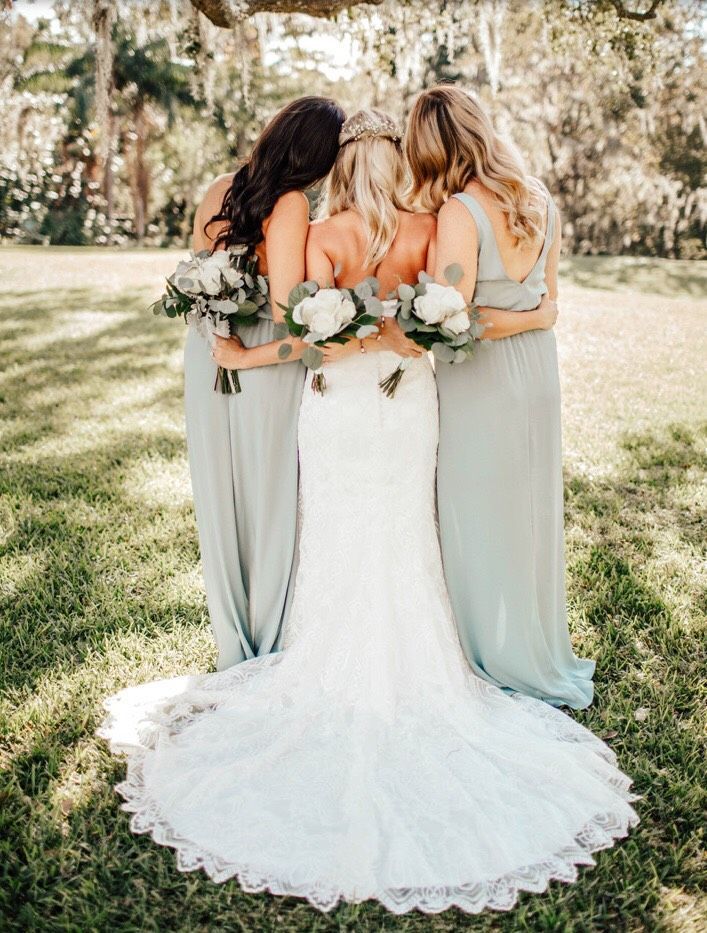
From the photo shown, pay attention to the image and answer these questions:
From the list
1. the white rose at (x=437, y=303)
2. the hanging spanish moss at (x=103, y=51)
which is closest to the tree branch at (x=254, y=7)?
the hanging spanish moss at (x=103, y=51)

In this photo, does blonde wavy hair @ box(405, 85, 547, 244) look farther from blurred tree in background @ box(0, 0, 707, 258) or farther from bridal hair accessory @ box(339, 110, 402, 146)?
blurred tree in background @ box(0, 0, 707, 258)

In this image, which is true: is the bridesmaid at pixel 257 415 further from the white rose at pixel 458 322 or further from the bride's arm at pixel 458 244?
the white rose at pixel 458 322

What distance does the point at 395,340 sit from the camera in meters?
3.07

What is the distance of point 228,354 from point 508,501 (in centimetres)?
132

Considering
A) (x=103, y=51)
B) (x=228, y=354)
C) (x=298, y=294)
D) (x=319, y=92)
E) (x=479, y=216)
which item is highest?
(x=319, y=92)

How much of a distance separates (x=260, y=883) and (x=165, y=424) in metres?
4.93

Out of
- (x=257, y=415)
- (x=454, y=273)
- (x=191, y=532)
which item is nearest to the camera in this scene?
(x=454, y=273)

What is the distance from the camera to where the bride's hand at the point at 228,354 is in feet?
10.7

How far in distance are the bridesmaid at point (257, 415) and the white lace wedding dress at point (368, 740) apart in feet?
0.44

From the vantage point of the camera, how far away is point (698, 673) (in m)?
3.59

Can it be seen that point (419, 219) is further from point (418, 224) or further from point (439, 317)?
point (439, 317)

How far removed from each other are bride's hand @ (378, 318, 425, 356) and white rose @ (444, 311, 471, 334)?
27 cm

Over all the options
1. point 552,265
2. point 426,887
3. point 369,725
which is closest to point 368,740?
point 369,725

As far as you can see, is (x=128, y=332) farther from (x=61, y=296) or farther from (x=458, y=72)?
(x=458, y=72)
